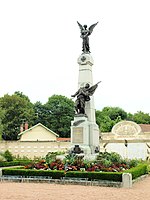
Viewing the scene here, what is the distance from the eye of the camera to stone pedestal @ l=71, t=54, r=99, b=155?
20.3 meters

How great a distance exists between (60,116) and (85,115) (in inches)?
1436

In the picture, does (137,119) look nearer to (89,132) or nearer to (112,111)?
(112,111)

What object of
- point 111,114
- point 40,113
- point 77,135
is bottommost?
point 77,135

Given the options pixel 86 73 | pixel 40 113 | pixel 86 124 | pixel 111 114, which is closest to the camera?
pixel 86 124

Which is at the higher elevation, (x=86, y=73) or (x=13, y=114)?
(x=13, y=114)

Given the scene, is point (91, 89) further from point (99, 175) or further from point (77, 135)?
point (99, 175)

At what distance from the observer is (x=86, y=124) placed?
66.9 feet

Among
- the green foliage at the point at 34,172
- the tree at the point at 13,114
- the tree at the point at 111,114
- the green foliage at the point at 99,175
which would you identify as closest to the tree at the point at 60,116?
the tree at the point at 13,114

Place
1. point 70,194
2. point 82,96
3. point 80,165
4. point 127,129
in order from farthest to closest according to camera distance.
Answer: point 127,129
point 82,96
point 80,165
point 70,194

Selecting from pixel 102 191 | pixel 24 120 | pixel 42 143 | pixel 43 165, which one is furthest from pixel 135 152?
pixel 102 191

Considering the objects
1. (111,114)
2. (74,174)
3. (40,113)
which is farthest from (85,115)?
(111,114)

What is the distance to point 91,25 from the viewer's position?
75.8ft

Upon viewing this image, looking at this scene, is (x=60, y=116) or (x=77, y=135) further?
(x=60, y=116)

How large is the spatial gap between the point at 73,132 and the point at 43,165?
3.94 metres
